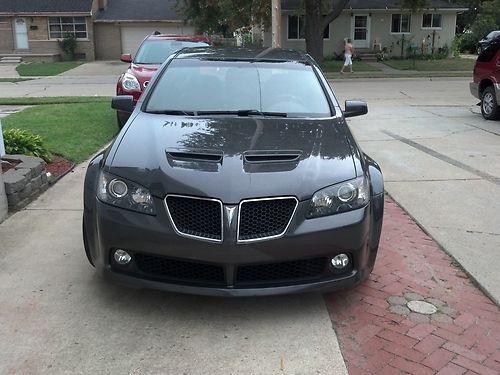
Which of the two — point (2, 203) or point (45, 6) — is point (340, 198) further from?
point (45, 6)

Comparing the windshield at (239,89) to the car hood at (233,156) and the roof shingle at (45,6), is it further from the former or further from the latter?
the roof shingle at (45,6)

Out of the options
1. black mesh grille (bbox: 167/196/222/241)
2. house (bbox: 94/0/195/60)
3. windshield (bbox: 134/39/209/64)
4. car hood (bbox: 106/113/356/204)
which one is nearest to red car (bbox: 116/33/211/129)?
windshield (bbox: 134/39/209/64)

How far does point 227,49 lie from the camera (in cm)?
566

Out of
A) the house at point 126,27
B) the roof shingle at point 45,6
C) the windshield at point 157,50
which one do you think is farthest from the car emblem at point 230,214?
the roof shingle at point 45,6

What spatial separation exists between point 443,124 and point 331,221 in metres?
8.81

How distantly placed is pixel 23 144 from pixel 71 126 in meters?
2.86

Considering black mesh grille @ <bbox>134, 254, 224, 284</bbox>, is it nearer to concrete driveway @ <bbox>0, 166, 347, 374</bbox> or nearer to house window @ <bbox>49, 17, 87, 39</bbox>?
concrete driveway @ <bbox>0, 166, 347, 374</bbox>

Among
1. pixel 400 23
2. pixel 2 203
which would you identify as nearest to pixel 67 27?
pixel 400 23

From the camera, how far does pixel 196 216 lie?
3303mm

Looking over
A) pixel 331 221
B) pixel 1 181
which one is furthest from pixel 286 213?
pixel 1 181

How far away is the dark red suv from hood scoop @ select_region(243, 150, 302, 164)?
9345mm

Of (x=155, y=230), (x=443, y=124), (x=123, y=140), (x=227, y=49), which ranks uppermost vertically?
(x=227, y=49)

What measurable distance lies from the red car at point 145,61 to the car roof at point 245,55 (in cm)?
382

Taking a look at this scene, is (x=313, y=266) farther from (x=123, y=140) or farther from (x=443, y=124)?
(x=443, y=124)
